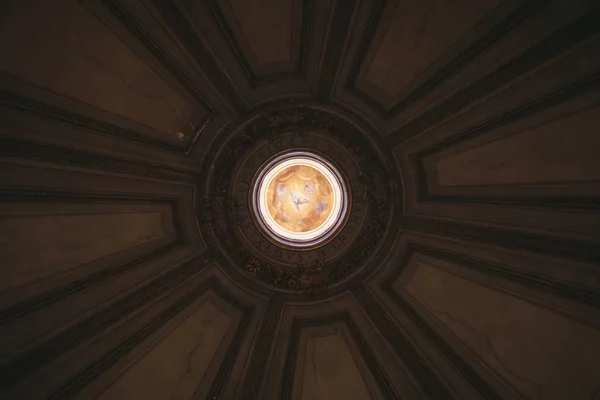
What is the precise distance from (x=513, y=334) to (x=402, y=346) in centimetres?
159

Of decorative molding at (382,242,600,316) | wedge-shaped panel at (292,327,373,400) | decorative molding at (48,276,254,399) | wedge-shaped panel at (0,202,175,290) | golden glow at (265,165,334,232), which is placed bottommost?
wedge-shaped panel at (292,327,373,400)

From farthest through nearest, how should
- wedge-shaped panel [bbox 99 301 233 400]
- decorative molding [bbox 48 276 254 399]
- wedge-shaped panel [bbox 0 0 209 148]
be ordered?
wedge-shaped panel [bbox 99 301 233 400] < decorative molding [bbox 48 276 254 399] < wedge-shaped panel [bbox 0 0 209 148]

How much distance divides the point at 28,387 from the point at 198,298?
2416 millimetres

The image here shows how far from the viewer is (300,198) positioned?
7.50 metres

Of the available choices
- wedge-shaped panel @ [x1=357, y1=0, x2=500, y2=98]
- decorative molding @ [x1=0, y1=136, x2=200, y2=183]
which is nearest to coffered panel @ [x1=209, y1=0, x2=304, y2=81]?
wedge-shaped panel @ [x1=357, y1=0, x2=500, y2=98]

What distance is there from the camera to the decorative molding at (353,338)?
18.2 feet

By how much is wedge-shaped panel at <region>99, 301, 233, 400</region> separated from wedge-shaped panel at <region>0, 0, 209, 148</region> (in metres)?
2.96

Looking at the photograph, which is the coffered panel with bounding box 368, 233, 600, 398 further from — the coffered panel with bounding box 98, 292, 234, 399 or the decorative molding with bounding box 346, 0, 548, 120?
the coffered panel with bounding box 98, 292, 234, 399

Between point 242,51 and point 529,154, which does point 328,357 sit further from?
point 242,51

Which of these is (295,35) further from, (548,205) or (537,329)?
(537,329)

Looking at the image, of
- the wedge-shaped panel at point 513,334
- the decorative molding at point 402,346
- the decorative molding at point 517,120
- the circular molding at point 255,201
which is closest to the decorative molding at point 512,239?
the decorative molding at point 517,120

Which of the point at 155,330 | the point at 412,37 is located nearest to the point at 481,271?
the point at 412,37

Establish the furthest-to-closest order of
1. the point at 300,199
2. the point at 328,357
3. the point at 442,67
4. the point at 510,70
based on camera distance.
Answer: the point at 300,199 → the point at 328,357 → the point at 442,67 → the point at 510,70

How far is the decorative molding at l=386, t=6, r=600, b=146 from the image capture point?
3.57 m
